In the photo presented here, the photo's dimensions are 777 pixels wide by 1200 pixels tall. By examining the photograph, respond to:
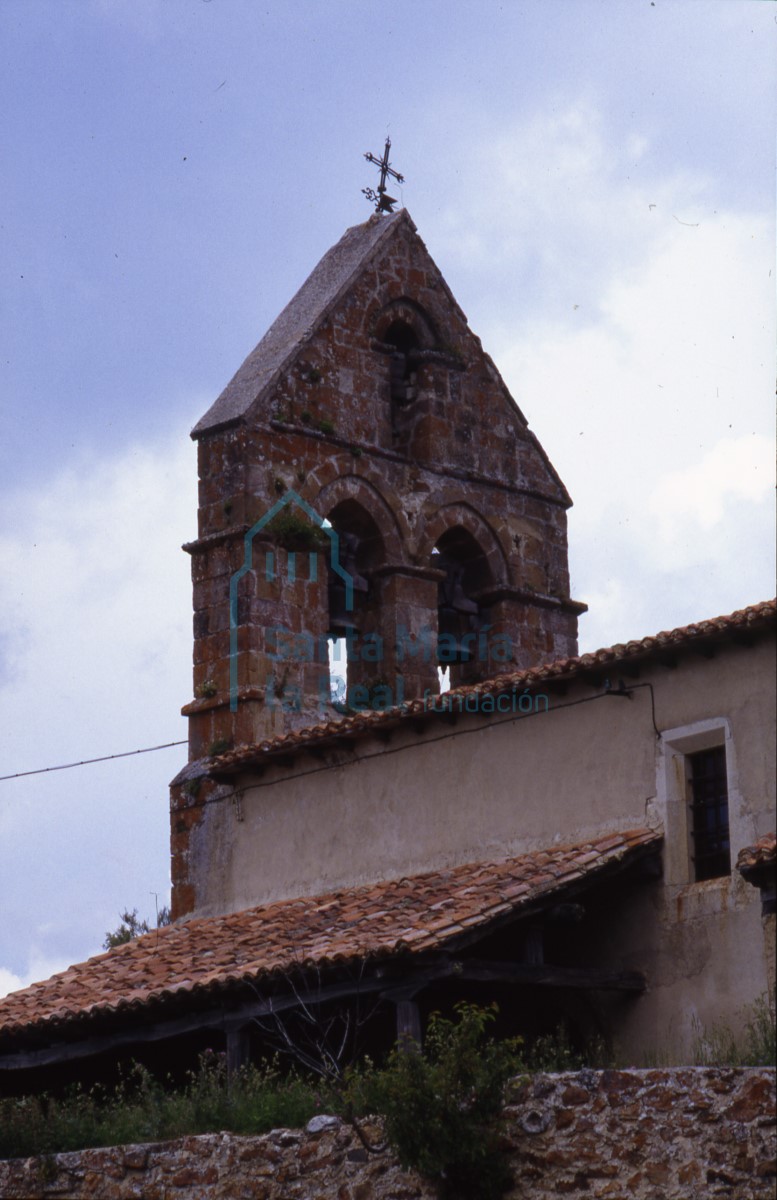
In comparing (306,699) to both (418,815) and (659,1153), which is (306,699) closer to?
Result: (418,815)

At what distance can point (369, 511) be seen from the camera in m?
23.1

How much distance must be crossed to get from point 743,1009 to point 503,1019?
200cm

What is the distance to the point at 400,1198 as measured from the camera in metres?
15.4

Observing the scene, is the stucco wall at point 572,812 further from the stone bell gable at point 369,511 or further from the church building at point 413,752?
the stone bell gable at point 369,511

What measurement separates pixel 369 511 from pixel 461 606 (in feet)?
5.04

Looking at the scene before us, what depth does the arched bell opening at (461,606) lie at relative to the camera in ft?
77.1

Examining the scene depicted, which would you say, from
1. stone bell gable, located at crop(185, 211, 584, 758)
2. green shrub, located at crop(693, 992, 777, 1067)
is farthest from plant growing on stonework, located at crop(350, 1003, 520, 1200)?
stone bell gable, located at crop(185, 211, 584, 758)

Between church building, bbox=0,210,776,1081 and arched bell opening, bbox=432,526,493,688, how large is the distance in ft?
0.09

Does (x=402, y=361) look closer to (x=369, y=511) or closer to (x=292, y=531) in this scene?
(x=369, y=511)

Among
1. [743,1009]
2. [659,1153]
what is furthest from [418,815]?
[659,1153]

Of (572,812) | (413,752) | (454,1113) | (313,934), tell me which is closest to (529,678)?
(572,812)

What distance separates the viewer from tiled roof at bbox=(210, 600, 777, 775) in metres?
17.3

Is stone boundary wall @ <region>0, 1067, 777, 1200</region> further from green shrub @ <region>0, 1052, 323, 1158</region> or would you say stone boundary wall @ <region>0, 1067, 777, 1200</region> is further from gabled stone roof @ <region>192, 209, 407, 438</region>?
gabled stone roof @ <region>192, 209, 407, 438</region>

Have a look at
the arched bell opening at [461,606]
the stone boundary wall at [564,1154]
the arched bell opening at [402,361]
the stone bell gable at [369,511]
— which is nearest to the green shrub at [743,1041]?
the stone boundary wall at [564,1154]
